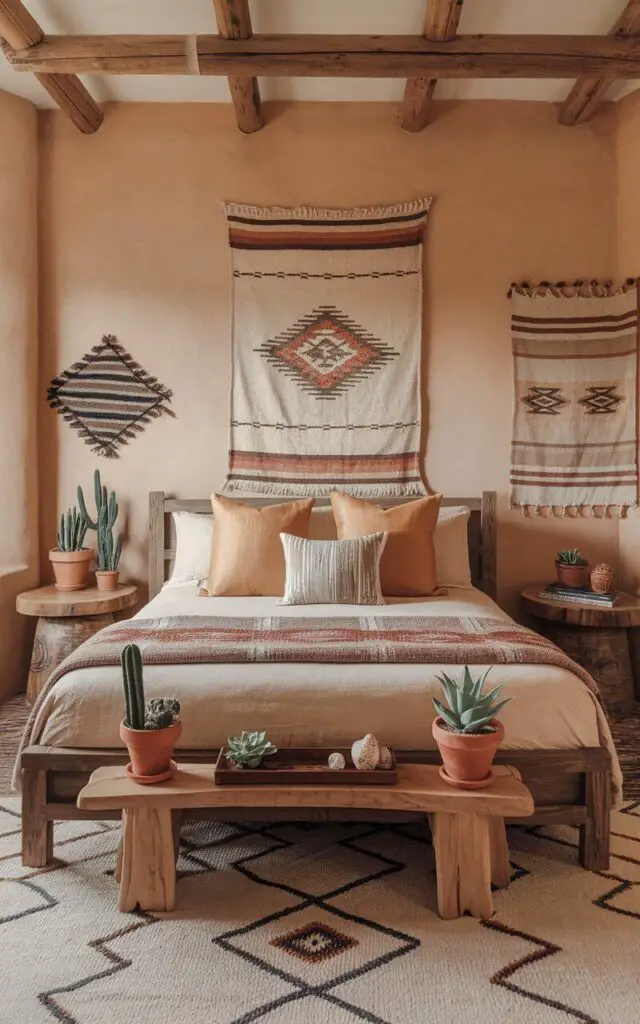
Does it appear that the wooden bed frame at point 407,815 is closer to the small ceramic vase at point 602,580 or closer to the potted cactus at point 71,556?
the small ceramic vase at point 602,580

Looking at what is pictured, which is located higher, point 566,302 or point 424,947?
point 566,302

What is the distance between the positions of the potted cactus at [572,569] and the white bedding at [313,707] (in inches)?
67.8

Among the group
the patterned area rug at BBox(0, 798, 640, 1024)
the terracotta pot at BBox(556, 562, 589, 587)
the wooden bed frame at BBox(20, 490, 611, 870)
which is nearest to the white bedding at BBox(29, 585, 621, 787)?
the wooden bed frame at BBox(20, 490, 611, 870)

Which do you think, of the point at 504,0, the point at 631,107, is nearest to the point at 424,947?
the point at 504,0

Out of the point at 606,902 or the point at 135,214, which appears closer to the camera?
the point at 606,902

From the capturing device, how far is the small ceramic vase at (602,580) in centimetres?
387

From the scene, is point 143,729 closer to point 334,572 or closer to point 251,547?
point 334,572

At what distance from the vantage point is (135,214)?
429 centimetres

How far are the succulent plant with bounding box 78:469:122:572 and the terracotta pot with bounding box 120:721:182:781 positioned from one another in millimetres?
2153

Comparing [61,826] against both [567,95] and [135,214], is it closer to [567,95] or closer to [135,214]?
[135,214]

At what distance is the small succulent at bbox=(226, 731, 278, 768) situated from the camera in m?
2.09

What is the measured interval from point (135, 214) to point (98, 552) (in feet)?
5.75

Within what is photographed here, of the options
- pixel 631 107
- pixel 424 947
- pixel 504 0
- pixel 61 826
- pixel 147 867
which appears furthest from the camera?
pixel 631 107

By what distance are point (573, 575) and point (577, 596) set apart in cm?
16
